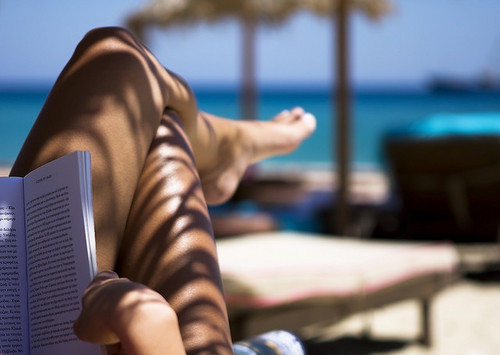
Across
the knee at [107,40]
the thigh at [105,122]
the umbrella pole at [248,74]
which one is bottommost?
the umbrella pole at [248,74]

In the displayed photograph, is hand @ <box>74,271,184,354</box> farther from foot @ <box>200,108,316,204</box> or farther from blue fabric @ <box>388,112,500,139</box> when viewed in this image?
blue fabric @ <box>388,112,500,139</box>

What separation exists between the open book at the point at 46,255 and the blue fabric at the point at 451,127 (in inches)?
175

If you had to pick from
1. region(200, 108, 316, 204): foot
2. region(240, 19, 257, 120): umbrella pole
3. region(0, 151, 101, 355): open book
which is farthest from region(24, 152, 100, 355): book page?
region(240, 19, 257, 120): umbrella pole

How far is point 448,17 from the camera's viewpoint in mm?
39594

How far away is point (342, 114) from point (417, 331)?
2.15 m

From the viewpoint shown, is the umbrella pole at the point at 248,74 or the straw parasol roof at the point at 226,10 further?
the umbrella pole at the point at 248,74

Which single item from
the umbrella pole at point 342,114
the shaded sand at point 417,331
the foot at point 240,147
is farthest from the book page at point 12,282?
the umbrella pole at point 342,114

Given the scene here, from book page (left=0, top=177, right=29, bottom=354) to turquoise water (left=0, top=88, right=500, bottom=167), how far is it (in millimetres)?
20369

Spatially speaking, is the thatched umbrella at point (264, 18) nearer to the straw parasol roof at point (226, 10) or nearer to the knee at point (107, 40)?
the straw parasol roof at point (226, 10)

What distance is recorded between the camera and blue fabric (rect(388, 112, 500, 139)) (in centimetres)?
510

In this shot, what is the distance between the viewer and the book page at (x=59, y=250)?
70 centimetres

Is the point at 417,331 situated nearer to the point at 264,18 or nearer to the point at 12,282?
the point at 12,282

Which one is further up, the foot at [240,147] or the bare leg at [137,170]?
the bare leg at [137,170]

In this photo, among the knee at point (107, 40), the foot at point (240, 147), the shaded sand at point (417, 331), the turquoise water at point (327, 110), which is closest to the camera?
the knee at point (107, 40)
